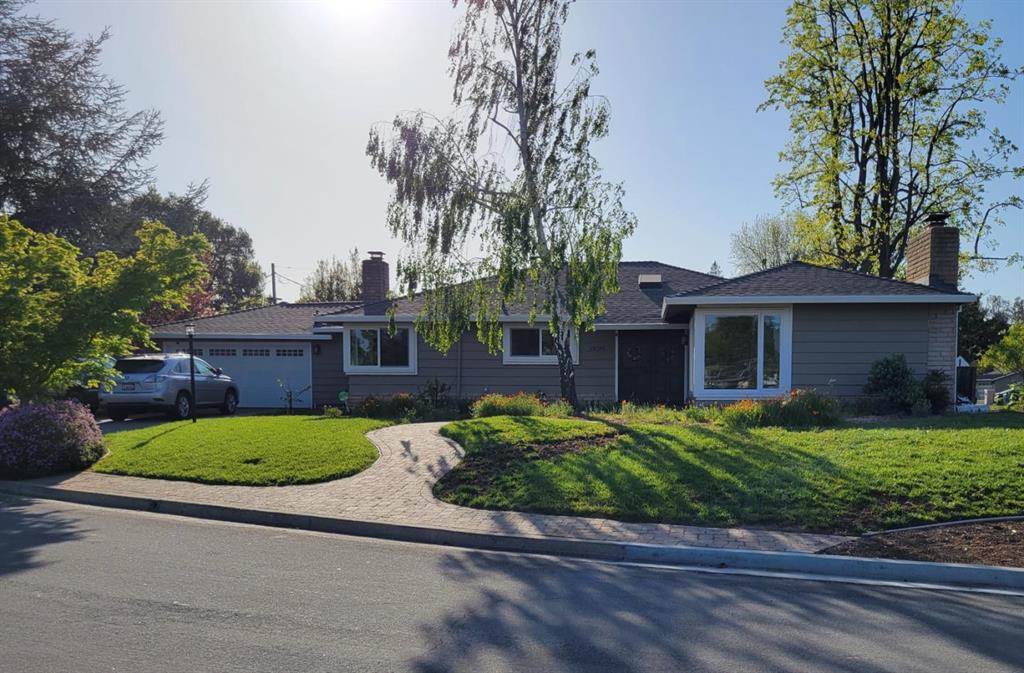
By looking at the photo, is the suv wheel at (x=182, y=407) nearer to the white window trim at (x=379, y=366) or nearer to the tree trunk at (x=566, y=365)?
the white window trim at (x=379, y=366)

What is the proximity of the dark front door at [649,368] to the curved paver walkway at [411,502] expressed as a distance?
25.2 ft

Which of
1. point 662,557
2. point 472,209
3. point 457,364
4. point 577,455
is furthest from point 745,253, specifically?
point 662,557

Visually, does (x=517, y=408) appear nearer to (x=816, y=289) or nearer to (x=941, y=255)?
(x=816, y=289)

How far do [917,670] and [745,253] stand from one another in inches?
1472

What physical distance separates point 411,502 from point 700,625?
4388 mm

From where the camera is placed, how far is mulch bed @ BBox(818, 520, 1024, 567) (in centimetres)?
588

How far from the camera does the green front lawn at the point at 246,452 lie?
989 centimetres

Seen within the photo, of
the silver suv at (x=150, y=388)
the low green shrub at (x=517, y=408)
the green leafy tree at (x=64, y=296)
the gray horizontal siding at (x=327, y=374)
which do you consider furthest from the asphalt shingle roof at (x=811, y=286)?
the silver suv at (x=150, y=388)

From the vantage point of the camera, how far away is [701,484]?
800 centimetres

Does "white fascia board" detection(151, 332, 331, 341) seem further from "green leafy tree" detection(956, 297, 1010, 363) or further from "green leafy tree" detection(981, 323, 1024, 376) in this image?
"green leafy tree" detection(956, 297, 1010, 363)

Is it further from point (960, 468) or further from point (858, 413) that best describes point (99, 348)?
point (858, 413)

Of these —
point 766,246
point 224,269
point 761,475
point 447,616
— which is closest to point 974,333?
point 766,246

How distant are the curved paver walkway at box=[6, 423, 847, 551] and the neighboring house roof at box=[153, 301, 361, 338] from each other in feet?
37.4

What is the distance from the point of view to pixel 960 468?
7.93 meters
